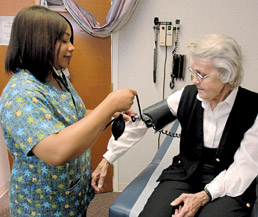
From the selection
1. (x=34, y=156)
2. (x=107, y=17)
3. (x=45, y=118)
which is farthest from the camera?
(x=107, y=17)

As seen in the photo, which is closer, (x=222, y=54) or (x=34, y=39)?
(x=34, y=39)

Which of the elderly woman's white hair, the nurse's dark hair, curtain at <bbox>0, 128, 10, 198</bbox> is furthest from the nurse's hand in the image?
curtain at <bbox>0, 128, 10, 198</bbox>

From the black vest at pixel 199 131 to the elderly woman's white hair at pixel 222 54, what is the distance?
5.6 inches

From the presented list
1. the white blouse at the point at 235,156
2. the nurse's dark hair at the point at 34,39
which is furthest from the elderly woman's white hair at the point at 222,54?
the nurse's dark hair at the point at 34,39

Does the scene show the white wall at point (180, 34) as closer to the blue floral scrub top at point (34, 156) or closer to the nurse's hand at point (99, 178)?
the nurse's hand at point (99, 178)

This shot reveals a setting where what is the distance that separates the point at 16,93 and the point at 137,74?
62.6 inches

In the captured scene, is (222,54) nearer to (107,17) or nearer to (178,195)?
(178,195)

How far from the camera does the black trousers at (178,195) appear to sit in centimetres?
113

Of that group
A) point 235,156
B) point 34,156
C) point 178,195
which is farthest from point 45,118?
point 235,156

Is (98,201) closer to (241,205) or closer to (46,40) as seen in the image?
(241,205)

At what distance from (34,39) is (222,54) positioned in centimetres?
81

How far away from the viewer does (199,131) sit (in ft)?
4.27

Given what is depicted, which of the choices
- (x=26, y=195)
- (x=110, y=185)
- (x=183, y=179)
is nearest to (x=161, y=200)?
(x=183, y=179)

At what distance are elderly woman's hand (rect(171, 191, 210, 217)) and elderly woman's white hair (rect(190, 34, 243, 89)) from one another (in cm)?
57
